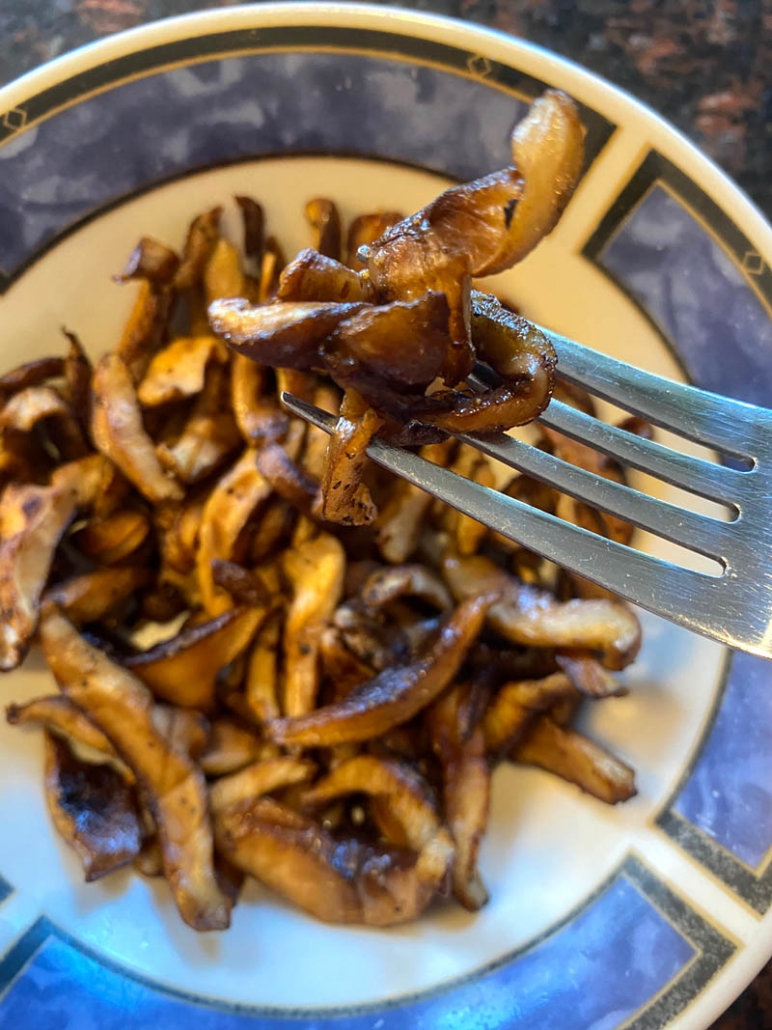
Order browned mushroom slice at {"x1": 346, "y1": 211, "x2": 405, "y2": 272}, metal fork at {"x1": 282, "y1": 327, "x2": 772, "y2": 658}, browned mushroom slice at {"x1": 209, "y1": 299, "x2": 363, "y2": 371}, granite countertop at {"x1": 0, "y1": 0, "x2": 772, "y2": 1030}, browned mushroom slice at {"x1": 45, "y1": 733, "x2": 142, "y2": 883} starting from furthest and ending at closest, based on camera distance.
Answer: granite countertop at {"x1": 0, "y1": 0, "x2": 772, "y2": 1030}, browned mushroom slice at {"x1": 346, "y1": 211, "x2": 405, "y2": 272}, browned mushroom slice at {"x1": 45, "y1": 733, "x2": 142, "y2": 883}, metal fork at {"x1": 282, "y1": 327, "x2": 772, "y2": 658}, browned mushroom slice at {"x1": 209, "y1": 299, "x2": 363, "y2": 371}

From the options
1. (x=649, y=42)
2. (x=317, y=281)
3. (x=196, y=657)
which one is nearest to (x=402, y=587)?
(x=196, y=657)

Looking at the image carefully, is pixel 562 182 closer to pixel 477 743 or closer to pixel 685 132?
pixel 477 743

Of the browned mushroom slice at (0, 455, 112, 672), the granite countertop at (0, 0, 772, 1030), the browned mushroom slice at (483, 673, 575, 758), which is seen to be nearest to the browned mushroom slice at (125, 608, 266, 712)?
the browned mushroom slice at (0, 455, 112, 672)

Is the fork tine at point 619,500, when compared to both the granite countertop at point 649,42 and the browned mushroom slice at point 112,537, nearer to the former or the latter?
the browned mushroom slice at point 112,537

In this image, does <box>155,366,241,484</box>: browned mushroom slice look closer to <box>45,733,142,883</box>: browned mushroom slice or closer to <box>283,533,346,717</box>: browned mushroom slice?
<box>283,533,346,717</box>: browned mushroom slice

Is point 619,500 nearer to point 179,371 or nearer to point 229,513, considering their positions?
point 229,513
